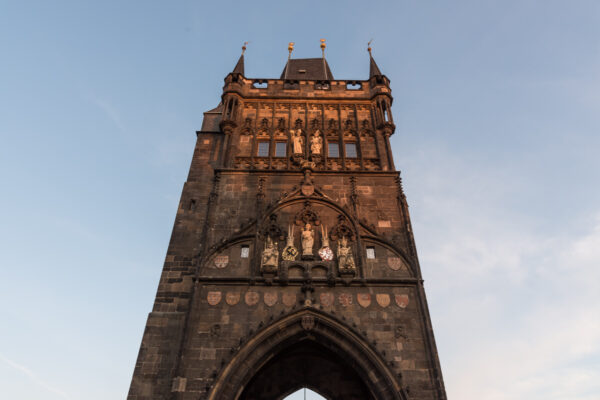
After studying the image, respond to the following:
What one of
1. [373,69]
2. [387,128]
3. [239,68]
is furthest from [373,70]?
[239,68]

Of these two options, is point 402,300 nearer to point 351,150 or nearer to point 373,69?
point 351,150

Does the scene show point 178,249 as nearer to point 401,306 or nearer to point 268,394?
point 268,394

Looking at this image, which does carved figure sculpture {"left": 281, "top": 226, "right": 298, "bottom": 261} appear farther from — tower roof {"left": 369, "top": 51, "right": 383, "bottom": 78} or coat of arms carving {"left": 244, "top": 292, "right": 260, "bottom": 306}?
tower roof {"left": 369, "top": 51, "right": 383, "bottom": 78}

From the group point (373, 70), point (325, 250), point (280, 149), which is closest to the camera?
point (325, 250)

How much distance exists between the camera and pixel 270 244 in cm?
1323

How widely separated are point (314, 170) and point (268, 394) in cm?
772

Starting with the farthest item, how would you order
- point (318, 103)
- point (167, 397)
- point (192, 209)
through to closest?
point (318, 103) → point (192, 209) → point (167, 397)

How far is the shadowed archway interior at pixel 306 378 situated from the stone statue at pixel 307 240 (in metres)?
3.27

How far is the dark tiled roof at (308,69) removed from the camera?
77.2 ft

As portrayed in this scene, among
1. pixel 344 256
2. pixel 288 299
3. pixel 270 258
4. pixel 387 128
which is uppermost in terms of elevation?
pixel 387 128

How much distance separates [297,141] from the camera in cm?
1634

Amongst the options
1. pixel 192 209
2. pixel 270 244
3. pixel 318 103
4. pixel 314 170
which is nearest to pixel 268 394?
pixel 270 244

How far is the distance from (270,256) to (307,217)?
205 centimetres

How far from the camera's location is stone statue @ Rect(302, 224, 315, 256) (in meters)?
13.0
